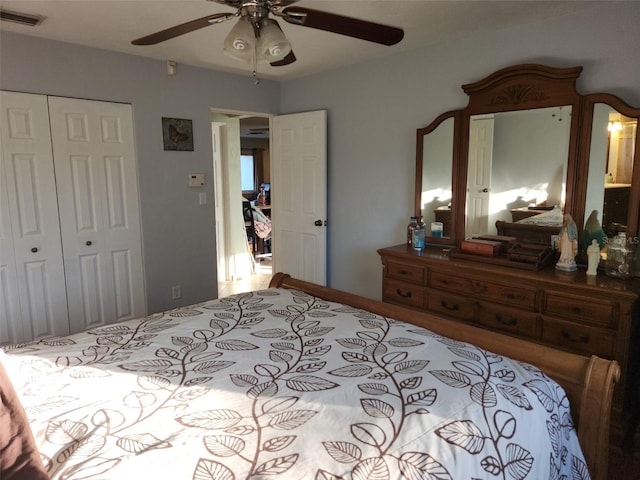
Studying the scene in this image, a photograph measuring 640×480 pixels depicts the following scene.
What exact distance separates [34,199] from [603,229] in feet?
12.3

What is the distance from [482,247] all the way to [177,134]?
2681 millimetres

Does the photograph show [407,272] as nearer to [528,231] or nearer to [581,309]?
[528,231]

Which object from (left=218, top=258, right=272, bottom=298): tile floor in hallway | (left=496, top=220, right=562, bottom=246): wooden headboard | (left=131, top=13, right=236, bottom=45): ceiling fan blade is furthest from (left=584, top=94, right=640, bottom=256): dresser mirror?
(left=218, top=258, right=272, bottom=298): tile floor in hallway

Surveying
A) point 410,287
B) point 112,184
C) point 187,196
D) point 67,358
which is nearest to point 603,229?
point 410,287

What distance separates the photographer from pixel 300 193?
13.8ft

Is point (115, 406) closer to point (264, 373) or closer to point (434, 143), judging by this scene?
point (264, 373)

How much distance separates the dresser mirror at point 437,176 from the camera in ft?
10.2

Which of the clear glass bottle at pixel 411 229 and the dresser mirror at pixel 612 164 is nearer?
the dresser mirror at pixel 612 164

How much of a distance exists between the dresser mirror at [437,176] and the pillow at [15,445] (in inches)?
109

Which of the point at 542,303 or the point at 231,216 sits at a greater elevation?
the point at 231,216

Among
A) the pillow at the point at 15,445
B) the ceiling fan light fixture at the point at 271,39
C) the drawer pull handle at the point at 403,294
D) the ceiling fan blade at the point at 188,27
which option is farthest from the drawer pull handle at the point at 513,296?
the pillow at the point at 15,445

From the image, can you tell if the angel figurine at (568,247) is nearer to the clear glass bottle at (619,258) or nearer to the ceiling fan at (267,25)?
the clear glass bottle at (619,258)

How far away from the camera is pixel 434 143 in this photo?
319 centimetres

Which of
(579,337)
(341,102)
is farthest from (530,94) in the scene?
(341,102)
